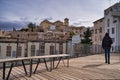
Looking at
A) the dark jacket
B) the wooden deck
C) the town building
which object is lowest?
the wooden deck

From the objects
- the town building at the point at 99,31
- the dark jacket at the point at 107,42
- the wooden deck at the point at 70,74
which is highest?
the town building at the point at 99,31

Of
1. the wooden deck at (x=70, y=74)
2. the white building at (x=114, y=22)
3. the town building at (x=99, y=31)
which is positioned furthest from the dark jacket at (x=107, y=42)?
the town building at (x=99, y=31)

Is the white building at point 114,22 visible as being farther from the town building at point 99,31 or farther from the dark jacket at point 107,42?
the dark jacket at point 107,42

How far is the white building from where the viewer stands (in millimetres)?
51344

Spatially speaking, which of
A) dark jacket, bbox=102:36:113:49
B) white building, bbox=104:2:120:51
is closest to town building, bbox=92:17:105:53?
white building, bbox=104:2:120:51

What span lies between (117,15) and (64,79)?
49.6 metres

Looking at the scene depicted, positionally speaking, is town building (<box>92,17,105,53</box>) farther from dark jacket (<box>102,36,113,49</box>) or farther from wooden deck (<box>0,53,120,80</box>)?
wooden deck (<box>0,53,120,80</box>)

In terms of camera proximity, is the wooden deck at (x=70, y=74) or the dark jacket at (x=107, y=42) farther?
the dark jacket at (x=107, y=42)

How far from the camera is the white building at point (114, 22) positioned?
2021 inches

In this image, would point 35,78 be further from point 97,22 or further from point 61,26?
point 61,26

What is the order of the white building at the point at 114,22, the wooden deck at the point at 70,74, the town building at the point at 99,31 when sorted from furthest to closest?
the town building at the point at 99,31 → the white building at the point at 114,22 → the wooden deck at the point at 70,74

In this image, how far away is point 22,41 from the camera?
41.9ft

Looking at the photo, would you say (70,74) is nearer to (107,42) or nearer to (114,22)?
(107,42)

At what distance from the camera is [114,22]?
53000mm
